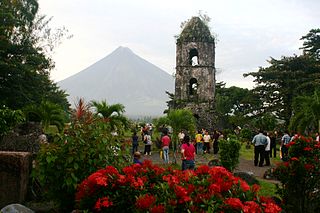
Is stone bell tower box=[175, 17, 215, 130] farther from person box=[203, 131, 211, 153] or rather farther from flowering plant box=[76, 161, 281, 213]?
flowering plant box=[76, 161, 281, 213]

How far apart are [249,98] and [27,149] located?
20.4 metres

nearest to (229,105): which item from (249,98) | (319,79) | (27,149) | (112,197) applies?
(249,98)

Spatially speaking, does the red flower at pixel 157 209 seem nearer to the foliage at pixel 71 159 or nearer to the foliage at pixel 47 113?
the foliage at pixel 71 159

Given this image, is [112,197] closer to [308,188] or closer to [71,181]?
[71,181]

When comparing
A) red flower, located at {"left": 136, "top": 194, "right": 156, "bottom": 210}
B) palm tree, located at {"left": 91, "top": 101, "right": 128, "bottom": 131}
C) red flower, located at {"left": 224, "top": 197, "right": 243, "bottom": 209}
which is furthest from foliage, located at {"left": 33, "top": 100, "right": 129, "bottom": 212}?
palm tree, located at {"left": 91, "top": 101, "right": 128, "bottom": 131}

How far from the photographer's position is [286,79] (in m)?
26.2

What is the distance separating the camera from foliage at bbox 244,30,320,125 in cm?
2536

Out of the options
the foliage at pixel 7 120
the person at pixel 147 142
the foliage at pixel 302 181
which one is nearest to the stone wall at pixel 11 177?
the foliage at pixel 302 181

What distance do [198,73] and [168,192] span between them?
65.2 ft

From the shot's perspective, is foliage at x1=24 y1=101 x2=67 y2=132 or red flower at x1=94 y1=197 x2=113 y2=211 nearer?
red flower at x1=94 y1=197 x2=113 y2=211

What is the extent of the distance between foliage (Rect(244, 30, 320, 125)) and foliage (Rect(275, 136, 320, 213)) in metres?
19.3

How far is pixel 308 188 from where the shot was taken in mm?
6035

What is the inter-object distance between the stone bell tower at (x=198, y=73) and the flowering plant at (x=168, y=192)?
18.7 m

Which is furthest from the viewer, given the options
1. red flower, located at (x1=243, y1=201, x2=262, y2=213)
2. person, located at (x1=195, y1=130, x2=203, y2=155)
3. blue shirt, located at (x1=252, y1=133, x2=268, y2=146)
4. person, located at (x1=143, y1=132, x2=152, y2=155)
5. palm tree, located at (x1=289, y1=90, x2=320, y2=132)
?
person, located at (x1=195, y1=130, x2=203, y2=155)
